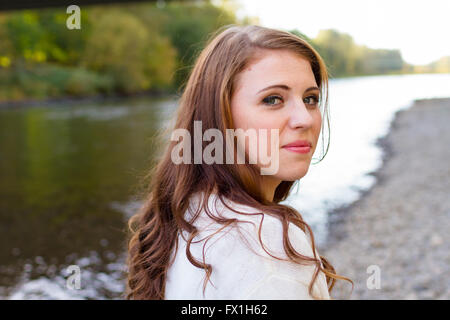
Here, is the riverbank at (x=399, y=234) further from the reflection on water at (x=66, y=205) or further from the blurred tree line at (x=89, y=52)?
the blurred tree line at (x=89, y=52)

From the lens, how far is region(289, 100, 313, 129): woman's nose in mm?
1159

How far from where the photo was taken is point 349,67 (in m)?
16.1

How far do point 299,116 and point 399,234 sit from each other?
19.4 feet

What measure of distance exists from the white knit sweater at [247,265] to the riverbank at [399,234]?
117cm

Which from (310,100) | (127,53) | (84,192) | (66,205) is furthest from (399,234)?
(127,53)

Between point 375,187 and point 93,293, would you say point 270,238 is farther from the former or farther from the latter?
point 375,187

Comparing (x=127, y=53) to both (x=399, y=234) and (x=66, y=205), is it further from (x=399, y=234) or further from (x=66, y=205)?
(x=399, y=234)

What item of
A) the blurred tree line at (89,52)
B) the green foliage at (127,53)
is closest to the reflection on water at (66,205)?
the blurred tree line at (89,52)

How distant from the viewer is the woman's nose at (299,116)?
1159mm

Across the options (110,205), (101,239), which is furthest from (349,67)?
(101,239)

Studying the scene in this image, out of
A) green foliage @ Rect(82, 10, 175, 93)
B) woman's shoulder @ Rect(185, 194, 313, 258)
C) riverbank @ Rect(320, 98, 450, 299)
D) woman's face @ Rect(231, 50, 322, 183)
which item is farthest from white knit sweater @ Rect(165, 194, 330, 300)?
green foliage @ Rect(82, 10, 175, 93)

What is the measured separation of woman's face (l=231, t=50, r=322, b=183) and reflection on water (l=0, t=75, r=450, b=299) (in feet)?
2.35

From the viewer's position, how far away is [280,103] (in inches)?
45.8
